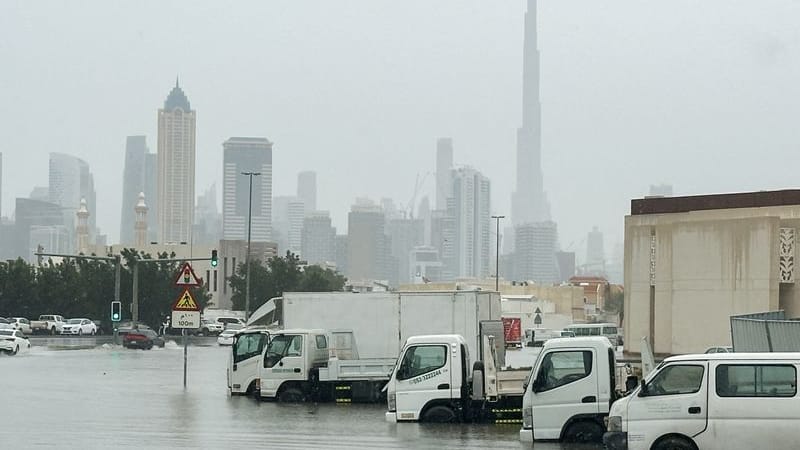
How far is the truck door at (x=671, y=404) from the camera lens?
1844cm

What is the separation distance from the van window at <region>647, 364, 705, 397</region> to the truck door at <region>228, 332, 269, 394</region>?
54.3 ft

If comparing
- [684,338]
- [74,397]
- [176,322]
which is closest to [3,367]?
[176,322]

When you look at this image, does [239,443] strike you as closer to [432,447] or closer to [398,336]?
[432,447]

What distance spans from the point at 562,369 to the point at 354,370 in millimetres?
10611

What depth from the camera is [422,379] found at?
2586 centimetres

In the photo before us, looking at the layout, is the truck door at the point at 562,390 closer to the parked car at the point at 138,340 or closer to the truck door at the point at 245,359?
the truck door at the point at 245,359

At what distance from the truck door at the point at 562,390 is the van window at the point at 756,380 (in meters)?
3.91

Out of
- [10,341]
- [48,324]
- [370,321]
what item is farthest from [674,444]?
[48,324]

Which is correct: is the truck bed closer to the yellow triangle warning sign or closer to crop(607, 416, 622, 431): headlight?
the yellow triangle warning sign

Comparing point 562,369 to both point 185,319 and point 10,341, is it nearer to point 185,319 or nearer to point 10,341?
point 185,319

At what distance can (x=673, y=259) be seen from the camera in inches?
1998

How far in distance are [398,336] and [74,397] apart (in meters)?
8.10

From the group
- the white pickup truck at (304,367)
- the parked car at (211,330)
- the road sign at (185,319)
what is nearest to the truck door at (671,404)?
the white pickup truck at (304,367)

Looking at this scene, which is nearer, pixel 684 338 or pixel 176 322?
pixel 176 322
